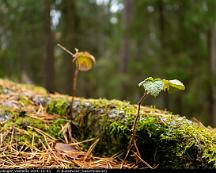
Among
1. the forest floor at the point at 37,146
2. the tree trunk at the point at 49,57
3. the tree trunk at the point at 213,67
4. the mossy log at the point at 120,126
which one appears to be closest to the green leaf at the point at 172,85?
the mossy log at the point at 120,126

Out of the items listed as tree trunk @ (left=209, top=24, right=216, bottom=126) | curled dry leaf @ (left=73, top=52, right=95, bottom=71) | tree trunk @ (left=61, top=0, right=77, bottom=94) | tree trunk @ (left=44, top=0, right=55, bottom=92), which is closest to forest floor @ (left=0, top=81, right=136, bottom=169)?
curled dry leaf @ (left=73, top=52, right=95, bottom=71)

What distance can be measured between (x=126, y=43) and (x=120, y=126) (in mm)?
9663

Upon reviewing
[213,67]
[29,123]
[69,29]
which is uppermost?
[69,29]

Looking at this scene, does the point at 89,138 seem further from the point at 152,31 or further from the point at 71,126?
the point at 152,31

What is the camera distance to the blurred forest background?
706cm

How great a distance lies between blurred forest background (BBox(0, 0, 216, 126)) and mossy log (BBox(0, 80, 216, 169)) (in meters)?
3.36

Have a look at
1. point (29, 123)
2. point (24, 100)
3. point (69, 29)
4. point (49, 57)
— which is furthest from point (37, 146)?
point (69, 29)

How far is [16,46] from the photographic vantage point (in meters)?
9.45

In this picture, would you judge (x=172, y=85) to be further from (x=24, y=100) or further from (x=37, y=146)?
(x=24, y=100)

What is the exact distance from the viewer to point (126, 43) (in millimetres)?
11375

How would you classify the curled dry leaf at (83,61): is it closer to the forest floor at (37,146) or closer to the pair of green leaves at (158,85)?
the forest floor at (37,146)

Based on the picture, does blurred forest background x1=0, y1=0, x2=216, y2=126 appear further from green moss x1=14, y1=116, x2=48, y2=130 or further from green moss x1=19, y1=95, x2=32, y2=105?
green moss x1=14, y1=116, x2=48, y2=130

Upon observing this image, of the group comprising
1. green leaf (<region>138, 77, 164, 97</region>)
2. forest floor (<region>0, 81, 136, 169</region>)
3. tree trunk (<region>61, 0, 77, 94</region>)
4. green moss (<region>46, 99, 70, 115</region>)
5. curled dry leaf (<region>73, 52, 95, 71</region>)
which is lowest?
forest floor (<region>0, 81, 136, 169</region>)

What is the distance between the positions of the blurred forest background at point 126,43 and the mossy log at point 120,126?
11.0 ft
